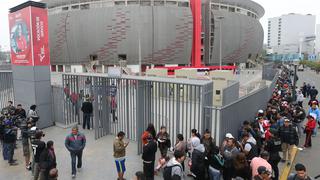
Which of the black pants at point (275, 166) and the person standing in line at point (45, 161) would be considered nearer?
the person standing in line at point (45, 161)

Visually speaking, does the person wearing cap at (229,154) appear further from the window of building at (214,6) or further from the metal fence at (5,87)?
the window of building at (214,6)

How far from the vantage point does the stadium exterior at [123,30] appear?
46062 mm

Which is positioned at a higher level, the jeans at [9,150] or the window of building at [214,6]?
the window of building at [214,6]

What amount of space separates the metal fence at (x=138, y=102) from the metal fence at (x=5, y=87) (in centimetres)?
444

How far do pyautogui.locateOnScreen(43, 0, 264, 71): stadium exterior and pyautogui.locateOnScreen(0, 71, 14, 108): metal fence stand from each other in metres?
32.0

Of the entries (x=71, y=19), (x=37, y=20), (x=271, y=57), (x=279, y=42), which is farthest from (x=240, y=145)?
(x=279, y=42)

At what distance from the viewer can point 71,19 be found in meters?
48.5

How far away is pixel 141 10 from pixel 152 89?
40430 millimetres

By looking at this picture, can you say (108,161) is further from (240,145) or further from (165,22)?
(165,22)

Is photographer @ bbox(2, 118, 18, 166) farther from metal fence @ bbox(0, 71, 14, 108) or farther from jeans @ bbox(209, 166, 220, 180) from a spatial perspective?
metal fence @ bbox(0, 71, 14, 108)

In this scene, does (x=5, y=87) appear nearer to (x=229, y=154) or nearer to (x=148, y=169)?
(x=148, y=169)

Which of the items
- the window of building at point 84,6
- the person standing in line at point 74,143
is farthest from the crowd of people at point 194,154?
the window of building at point 84,6

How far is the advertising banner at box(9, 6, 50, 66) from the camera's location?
36.4ft

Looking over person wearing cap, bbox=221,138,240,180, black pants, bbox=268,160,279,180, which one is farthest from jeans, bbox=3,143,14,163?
black pants, bbox=268,160,279,180
